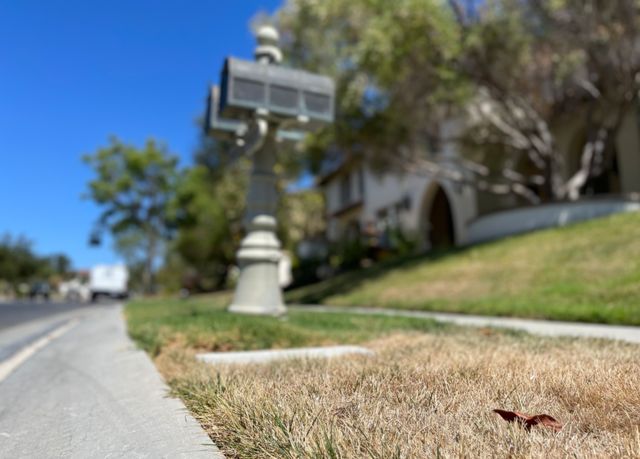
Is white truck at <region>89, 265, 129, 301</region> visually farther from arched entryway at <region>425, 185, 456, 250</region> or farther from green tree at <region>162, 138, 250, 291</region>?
arched entryway at <region>425, 185, 456, 250</region>

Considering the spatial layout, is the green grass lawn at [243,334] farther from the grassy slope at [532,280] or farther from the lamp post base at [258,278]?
the grassy slope at [532,280]

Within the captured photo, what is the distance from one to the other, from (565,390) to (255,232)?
17.9ft

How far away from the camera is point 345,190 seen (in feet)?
109

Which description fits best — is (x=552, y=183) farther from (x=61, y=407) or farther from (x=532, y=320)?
(x=61, y=407)

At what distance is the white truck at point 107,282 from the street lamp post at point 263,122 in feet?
107

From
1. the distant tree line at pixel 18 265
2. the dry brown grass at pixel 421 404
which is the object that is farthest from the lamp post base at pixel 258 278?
the distant tree line at pixel 18 265

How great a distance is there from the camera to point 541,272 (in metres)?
10.6

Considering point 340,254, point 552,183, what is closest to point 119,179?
point 340,254

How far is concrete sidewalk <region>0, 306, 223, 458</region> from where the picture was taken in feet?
7.64

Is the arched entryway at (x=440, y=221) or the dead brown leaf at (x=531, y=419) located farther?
the arched entryway at (x=440, y=221)

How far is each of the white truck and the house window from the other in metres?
16.9

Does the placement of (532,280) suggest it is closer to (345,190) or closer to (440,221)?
(440,221)

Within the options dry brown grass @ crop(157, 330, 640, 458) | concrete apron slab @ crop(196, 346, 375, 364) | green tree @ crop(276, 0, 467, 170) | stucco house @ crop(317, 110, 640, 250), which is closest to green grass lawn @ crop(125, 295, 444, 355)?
concrete apron slab @ crop(196, 346, 375, 364)

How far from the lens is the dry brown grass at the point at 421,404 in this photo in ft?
6.30
